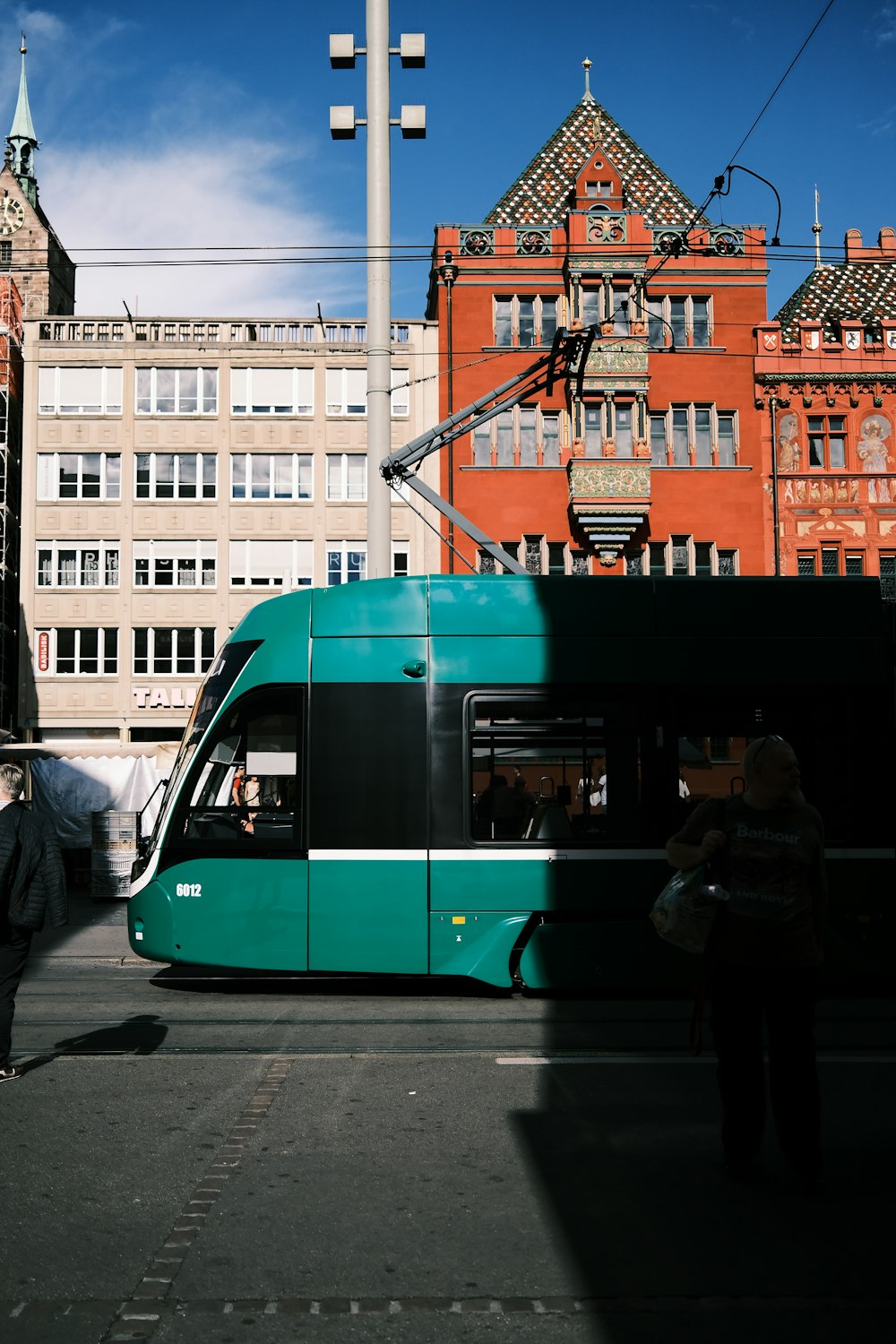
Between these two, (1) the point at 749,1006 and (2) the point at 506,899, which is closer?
(1) the point at 749,1006

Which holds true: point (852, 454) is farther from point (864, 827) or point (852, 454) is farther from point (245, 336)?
point (864, 827)

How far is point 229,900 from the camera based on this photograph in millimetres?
10438

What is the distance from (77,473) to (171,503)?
3.14 m

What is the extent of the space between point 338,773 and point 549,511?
95.7 feet

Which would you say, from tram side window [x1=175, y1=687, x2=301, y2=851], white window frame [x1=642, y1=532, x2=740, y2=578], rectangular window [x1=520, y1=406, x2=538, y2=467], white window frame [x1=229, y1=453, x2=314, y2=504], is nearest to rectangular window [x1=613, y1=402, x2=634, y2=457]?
rectangular window [x1=520, y1=406, x2=538, y2=467]

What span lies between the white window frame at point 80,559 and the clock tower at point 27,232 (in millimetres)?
21207

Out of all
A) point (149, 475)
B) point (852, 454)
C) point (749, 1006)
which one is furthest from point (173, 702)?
point (749, 1006)

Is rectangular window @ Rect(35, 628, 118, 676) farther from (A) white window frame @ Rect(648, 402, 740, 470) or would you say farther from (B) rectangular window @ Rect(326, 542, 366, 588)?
(A) white window frame @ Rect(648, 402, 740, 470)

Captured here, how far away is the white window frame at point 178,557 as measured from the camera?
Result: 136ft

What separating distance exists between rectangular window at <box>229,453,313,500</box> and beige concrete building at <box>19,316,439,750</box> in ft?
0.15

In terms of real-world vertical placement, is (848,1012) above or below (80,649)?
below

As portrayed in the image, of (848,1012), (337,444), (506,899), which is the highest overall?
(337,444)

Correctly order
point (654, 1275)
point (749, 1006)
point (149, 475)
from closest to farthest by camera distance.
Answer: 1. point (654, 1275)
2. point (749, 1006)
3. point (149, 475)

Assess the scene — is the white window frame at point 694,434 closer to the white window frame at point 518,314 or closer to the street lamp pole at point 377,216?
the white window frame at point 518,314
